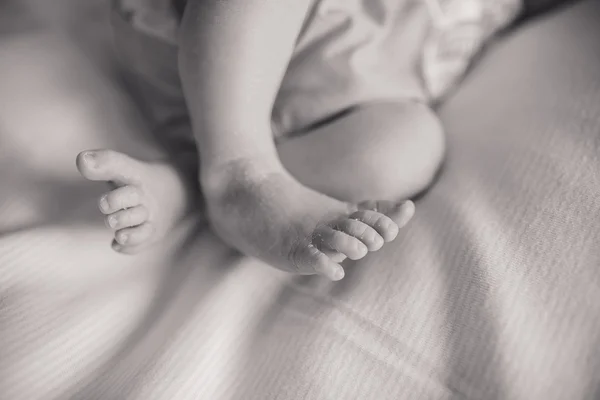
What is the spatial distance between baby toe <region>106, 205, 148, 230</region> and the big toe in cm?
2

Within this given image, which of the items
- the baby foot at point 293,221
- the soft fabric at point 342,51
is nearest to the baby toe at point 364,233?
the baby foot at point 293,221

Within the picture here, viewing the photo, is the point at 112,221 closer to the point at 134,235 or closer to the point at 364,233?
the point at 134,235

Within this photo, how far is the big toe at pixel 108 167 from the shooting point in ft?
1.29

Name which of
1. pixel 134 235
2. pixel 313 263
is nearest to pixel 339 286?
pixel 313 263

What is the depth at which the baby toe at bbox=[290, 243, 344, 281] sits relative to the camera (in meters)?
0.36

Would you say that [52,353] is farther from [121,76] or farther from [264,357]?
[121,76]

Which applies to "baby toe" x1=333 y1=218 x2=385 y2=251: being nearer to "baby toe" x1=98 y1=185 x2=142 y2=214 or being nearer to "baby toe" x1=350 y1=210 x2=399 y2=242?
"baby toe" x1=350 y1=210 x2=399 y2=242

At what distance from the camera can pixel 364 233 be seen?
0.37 m

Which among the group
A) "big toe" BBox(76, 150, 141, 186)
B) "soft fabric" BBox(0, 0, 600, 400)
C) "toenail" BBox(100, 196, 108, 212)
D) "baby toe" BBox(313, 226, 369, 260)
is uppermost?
"big toe" BBox(76, 150, 141, 186)

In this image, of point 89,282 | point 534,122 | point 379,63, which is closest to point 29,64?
point 89,282

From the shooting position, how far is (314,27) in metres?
0.50

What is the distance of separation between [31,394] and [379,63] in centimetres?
39

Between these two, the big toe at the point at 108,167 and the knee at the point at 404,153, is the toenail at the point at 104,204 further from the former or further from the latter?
the knee at the point at 404,153

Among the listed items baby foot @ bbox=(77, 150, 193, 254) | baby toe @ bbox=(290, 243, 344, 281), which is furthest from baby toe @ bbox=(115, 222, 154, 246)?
baby toe @ bbox=(290, 243, 344, 281)
